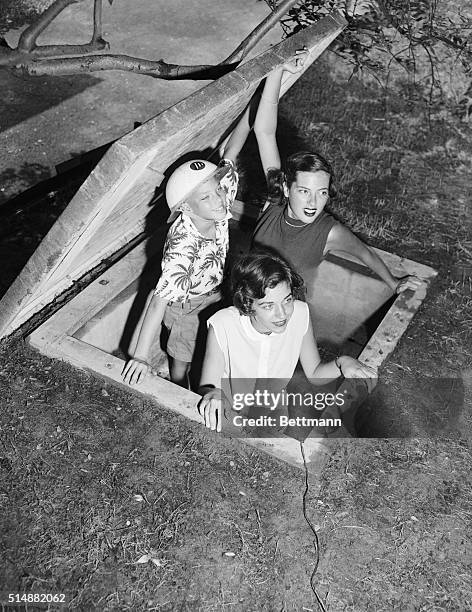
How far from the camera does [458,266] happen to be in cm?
527

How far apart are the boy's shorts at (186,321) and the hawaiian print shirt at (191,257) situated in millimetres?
130

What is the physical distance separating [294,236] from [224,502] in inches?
59.1

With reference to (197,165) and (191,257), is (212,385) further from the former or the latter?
(197,165)

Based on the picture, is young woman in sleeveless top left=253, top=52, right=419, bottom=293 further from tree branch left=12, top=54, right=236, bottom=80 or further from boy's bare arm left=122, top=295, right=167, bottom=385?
tree branch left=12, top=54, right=236, bottom=80

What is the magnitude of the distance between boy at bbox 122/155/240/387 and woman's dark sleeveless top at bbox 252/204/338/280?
0.28 meters

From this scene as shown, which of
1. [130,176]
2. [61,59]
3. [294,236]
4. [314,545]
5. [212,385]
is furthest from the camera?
[294,236]

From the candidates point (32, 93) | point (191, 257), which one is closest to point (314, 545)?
point (191, 257)

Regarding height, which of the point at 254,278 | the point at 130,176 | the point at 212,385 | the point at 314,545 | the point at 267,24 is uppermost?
the point at 267,24

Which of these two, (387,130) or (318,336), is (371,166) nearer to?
(387,130)

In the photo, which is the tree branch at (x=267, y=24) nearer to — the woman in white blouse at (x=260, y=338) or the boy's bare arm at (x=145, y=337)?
the woman in white blouse at (x=260, y=338)

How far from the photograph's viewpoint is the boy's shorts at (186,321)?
414 cm

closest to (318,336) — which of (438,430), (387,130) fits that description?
(438,430)

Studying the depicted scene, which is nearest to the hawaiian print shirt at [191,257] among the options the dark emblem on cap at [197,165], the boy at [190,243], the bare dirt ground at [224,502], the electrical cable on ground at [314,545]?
the boy at [190,243]

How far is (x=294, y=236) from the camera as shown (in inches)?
163
